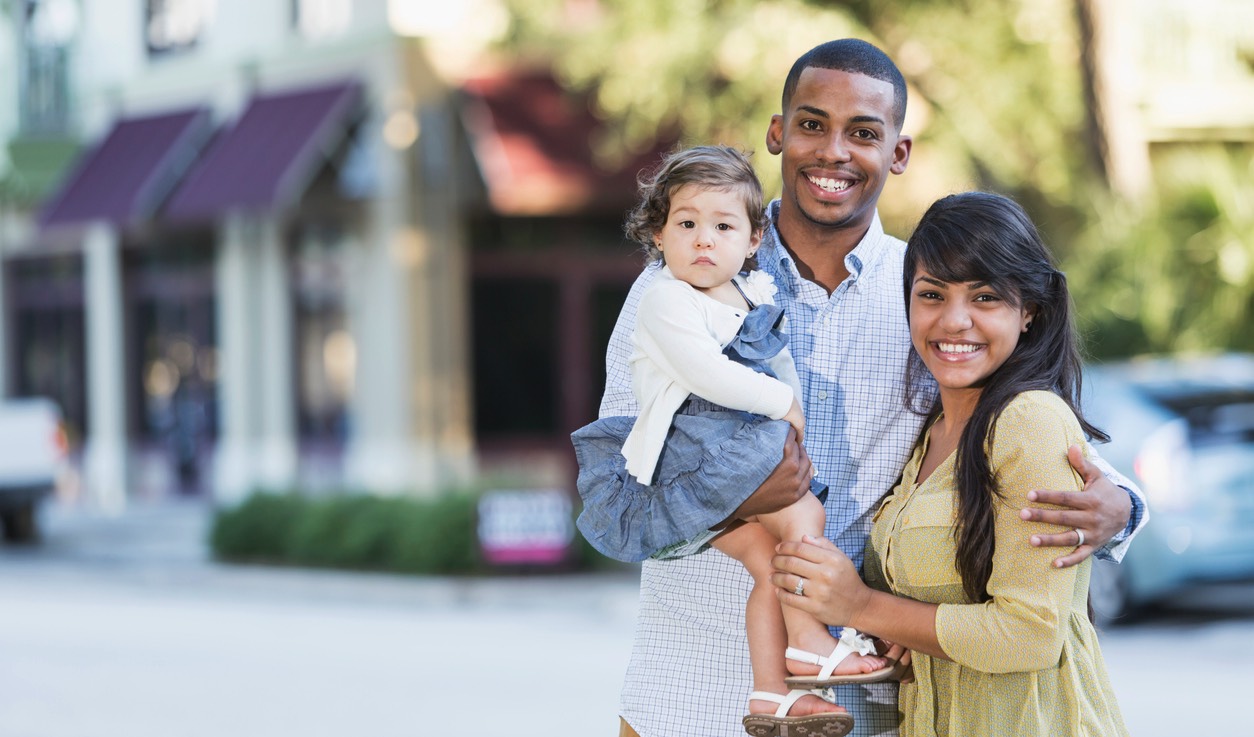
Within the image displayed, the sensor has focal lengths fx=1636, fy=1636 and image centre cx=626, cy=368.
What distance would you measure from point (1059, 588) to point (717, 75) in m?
14.3

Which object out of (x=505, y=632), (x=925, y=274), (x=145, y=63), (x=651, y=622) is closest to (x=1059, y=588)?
(x=925, y=274)

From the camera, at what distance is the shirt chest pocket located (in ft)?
9.50

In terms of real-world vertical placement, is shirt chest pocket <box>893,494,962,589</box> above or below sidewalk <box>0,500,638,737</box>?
above

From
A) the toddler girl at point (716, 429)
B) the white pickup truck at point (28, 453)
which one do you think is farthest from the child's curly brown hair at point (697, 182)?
the white pickup truck at point (28, 453)

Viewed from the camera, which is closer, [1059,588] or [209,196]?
[1059,588]

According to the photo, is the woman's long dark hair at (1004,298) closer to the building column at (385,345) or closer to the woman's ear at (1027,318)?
the woman's ear at (1027,318)

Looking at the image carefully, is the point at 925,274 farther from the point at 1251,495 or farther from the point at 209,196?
the point at 209,196

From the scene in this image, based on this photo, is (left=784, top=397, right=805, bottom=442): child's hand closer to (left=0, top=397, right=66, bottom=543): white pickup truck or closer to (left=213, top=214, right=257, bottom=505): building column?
(left=0, top=397, right=66, bottom=543): white pickup truck

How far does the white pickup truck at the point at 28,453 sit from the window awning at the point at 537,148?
5.58 metres

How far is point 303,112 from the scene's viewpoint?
18.4 metres

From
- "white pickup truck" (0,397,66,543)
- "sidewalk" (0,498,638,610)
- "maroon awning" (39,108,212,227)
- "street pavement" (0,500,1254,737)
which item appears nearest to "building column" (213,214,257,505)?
"sidewalk" (0,498,638,610)

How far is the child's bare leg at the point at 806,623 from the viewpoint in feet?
9.73

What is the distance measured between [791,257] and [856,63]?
421mm

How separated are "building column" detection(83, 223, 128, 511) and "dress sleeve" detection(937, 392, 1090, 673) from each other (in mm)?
20812
